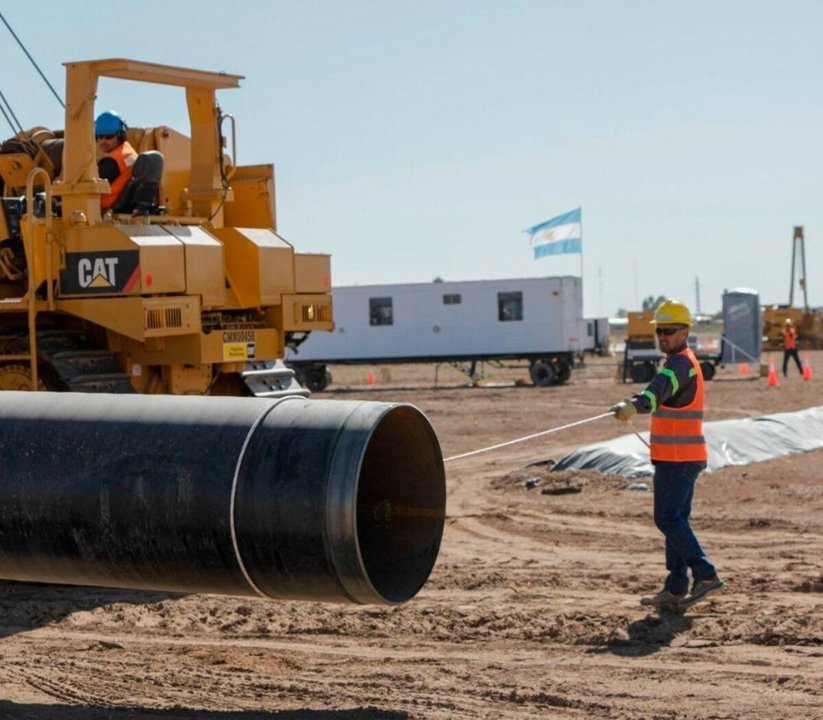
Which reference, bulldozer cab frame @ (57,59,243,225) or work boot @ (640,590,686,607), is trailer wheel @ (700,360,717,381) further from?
work boot @ (640,590,686,607)

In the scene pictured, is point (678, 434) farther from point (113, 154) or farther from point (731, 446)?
point (731, 446)

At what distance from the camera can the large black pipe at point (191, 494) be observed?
21.3 feet

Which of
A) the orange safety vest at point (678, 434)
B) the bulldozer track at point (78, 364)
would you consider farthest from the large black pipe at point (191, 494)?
the bulldozer track at point (78, 364)

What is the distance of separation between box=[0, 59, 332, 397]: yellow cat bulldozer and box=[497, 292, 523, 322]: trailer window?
89.6 ft

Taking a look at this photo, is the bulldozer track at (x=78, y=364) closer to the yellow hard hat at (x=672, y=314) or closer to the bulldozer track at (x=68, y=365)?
the bulldozer track at (x=68, y=365)

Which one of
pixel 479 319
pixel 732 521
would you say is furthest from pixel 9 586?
pixel 479 319

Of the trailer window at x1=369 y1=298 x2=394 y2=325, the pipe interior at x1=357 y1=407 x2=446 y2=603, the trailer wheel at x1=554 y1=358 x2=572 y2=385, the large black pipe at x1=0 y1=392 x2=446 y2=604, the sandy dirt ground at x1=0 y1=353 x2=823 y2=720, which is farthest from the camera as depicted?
the trailer window at x1=369 y1=298 x2=394 y2=325

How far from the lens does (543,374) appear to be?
39406 millimetres

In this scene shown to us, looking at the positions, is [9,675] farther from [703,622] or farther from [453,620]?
[703,622]

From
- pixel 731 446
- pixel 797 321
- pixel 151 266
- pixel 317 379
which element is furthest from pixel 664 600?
pixel 797 321

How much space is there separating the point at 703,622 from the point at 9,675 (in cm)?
401

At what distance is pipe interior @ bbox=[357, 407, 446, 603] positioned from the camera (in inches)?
292

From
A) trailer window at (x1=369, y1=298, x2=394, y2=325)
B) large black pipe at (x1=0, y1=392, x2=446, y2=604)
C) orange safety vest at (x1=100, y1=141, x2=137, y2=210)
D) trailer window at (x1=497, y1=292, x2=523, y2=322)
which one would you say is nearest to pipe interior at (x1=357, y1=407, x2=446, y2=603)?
large black pipe at (x1=0, y1=392, x2=446, y2=604)

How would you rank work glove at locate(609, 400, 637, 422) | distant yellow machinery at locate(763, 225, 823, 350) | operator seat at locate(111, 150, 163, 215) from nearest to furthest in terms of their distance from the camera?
work glove at locate(609, 400, 637, 422) < operator seat at locate(111, 150, 163, 215) < distant yellow machinery at locate(763, 225, 823, 350)
